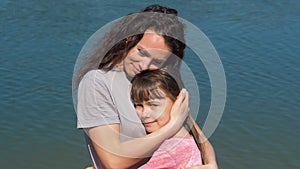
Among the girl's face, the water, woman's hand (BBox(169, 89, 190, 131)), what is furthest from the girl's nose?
the water

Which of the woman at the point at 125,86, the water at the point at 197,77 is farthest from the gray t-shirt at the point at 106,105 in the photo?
the water at the point at 197,77

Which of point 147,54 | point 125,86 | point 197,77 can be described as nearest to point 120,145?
point 125,86

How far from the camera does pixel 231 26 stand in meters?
9.89

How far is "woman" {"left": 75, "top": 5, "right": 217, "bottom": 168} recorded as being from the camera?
2.25 m

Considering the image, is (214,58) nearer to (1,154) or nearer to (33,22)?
(1,154)

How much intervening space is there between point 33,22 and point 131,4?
6.15ft

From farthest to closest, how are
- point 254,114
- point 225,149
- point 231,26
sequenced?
point 231,26
point 254,114
point 225,149

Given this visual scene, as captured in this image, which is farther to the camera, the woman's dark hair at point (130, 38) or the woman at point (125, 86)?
the woman's dark hair at point (130, 38)

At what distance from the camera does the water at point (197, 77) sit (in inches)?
270

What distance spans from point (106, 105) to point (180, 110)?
310mm

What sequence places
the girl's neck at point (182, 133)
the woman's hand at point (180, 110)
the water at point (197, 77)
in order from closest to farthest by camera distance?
the woman's hand at point (180, 110), the girl's neck at point (182, 133), the water at point (197, 77)

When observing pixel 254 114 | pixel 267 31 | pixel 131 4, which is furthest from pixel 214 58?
pixel 131 4

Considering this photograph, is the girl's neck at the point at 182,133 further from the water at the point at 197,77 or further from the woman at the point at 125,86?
the water at the point at 197,77

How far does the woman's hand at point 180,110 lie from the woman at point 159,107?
51 mm
